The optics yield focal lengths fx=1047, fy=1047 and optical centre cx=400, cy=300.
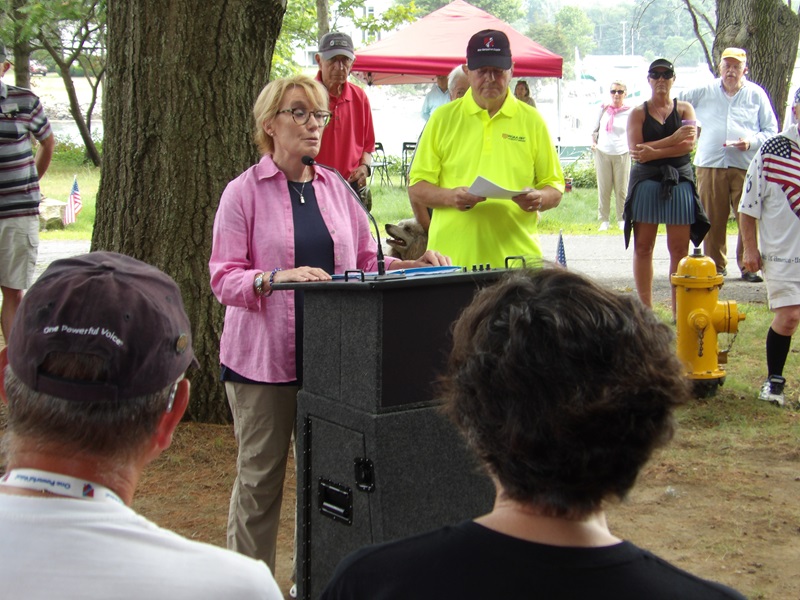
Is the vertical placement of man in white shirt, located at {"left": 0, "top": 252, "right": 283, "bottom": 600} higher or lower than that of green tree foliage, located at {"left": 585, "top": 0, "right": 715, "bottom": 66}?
lower

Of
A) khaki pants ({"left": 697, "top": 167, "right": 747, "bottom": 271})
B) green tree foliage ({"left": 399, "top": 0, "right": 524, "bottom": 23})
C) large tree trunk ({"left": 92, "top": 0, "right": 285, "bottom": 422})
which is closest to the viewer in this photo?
large tree trunk ({"left": 92, "top": 0, "right": 285, "bottom": 422})

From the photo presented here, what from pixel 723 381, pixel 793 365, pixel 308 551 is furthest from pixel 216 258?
pixel 793 365

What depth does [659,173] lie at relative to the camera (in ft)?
26.8

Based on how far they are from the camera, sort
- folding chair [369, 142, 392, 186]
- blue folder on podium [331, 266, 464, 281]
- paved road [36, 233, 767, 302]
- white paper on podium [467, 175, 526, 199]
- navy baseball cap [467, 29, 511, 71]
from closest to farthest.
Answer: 1. blue folder on podium [331, 266, 464, 281]
2. white paper on podium [467, 175, 526, 199]
3. navy baseball cap [467, 29, 511, 71]
4. paved road [36, 233, 767, 302]
5. folding chair [369, 142, 392, 186]

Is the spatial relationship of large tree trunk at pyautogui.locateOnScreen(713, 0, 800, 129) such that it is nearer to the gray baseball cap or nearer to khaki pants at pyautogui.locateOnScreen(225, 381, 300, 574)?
the gray baseball cap

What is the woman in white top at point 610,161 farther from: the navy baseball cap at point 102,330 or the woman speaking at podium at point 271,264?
the navy baseball cap at point 102,330

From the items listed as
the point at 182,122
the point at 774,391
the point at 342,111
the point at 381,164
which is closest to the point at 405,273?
the point at 182,122

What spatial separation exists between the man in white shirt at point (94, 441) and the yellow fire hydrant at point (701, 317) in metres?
5.55

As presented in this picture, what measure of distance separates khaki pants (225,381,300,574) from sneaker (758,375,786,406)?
4156 millimetres

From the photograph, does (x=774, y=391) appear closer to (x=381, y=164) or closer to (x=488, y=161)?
(x=488, y=161)

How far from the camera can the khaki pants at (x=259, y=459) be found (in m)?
3.57

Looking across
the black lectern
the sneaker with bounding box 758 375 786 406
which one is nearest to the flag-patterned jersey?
the sneaker with bounding box 758 375 786 406

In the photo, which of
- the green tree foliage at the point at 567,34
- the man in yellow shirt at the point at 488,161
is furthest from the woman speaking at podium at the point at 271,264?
the green tree foliage at the point at 567,34

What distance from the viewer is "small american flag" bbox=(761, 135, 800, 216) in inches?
245
